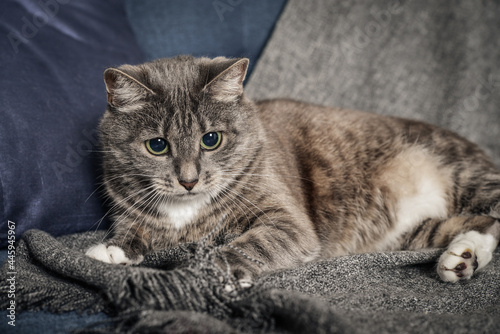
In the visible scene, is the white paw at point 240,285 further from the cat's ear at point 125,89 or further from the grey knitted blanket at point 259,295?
the cat's ear at point 125,89

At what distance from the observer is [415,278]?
1167 millimetres

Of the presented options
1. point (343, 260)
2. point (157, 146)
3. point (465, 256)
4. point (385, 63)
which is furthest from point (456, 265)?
point (385, 63)

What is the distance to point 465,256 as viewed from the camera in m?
1.19

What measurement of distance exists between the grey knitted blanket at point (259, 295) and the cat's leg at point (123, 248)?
0.11 metres

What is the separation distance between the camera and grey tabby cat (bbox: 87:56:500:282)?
1.20 m

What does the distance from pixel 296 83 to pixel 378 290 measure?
4.07 ft

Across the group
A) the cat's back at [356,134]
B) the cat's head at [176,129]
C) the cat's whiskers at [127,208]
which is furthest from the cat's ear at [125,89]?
the cat's back at [356,134]

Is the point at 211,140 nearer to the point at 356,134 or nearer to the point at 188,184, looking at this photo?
the point at 188,184

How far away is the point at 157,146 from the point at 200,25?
3.34ft

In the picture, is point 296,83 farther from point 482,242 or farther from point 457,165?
point 482,242

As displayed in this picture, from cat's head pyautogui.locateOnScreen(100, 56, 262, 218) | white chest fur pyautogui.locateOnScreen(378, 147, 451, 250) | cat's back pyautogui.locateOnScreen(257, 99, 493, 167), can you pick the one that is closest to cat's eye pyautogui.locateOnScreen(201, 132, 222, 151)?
cat's head pyautogui.locateOnScreen(100, 56, 262, 218)

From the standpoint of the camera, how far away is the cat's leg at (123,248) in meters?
1.18

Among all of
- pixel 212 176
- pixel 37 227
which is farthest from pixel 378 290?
pixel 37 227

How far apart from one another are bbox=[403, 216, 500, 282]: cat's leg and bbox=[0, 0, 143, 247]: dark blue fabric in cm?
111
